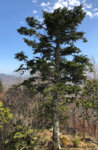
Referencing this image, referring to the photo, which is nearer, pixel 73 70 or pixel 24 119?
pixel 73 70

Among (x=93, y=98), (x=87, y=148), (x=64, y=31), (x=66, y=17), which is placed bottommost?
(x=87, y=148)

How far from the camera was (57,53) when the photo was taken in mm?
6336


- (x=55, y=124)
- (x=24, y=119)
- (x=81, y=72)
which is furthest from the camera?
(x=24, y=119)

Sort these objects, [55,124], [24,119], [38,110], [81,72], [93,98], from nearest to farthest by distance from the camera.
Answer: [81,72]
[55,124]
[93,98]
[24,119]
[38,110]

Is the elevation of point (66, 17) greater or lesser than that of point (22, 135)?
greater

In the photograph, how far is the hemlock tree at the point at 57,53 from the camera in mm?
5348

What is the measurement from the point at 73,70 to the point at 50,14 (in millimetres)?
3199

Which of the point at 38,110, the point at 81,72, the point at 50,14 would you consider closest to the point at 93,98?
the point at 81,72

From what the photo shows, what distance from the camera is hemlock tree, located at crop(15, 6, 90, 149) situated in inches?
211

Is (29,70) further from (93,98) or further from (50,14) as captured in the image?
(93,98)

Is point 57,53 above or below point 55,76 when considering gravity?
above

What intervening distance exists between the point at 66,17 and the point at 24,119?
6803mm

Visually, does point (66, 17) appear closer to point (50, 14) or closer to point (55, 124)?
point (50, 14)

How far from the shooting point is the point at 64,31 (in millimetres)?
6113
